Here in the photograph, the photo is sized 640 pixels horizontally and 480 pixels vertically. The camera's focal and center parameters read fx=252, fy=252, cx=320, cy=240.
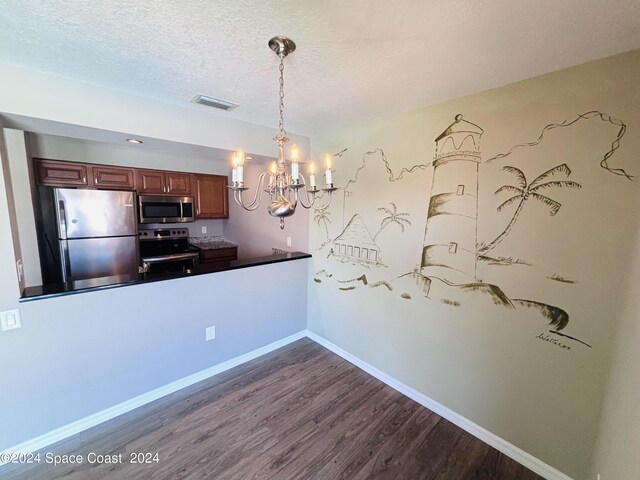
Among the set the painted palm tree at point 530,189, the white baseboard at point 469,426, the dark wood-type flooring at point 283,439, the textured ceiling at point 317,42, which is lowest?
the dark wood-type flooring at point 283,439

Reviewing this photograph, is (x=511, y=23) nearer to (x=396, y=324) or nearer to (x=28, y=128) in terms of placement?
(x=396, y=324)

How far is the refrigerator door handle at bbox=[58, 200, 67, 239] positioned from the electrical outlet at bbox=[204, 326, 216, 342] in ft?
6.50

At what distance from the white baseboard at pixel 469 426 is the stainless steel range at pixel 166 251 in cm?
258

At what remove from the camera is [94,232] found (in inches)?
115

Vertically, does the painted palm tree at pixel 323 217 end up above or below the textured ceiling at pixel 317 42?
below

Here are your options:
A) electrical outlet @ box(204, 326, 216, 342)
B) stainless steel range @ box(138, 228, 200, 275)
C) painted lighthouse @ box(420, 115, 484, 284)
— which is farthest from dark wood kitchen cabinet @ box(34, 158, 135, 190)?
painted lighthouse @ box(420, 115, 484, 284)

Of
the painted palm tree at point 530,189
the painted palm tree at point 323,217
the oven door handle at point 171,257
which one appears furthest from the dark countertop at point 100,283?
the painted palm tree at point 530,189

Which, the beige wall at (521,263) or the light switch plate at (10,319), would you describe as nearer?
the beige wall at (521,263)

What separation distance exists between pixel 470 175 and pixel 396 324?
1.38 m

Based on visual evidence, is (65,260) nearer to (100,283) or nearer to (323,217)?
(100,283)

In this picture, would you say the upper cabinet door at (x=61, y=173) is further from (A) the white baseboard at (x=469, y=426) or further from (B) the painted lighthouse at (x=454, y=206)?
(B) the painted lighthouse at (x=454, y=206)

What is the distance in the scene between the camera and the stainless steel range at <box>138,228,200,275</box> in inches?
139

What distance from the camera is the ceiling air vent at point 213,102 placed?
1859mm

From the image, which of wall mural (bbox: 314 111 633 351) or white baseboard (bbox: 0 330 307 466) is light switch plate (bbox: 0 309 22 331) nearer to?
white baseboard (bbox: 0 330 307 466)
